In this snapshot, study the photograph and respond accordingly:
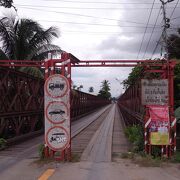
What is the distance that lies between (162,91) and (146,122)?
1.77 meters

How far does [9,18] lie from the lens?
33.8 m

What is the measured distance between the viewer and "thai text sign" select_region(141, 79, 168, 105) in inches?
556

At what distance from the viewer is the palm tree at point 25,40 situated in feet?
107

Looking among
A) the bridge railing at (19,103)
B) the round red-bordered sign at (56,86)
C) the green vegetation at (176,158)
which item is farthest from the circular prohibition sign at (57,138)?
the bridge railing at (19,103)

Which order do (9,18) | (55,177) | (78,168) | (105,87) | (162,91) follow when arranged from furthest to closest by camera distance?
(105,87)
(9,18)
(162,91)
(78,168)
(55,177)

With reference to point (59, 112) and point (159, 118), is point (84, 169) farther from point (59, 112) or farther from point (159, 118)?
point (159, 118)

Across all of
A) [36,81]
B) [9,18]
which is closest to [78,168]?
[36,81]

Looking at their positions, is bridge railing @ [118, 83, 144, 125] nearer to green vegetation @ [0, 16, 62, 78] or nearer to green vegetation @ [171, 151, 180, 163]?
green vegetation @ [171, 151, 180, 163]

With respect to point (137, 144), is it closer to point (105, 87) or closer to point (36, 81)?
point (36, 81)

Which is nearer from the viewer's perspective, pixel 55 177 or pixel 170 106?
pixel 55 177

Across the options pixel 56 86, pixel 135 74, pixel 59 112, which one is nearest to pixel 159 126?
pixel 59 112

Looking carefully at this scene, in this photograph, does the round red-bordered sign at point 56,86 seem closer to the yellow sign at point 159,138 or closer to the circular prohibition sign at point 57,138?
the circular prohibition sign at point 57,138

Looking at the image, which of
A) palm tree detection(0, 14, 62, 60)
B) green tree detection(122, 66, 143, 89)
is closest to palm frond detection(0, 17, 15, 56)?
palm tree detection(0, 14, 62, 60)

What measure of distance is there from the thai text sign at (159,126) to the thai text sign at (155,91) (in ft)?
4.51
